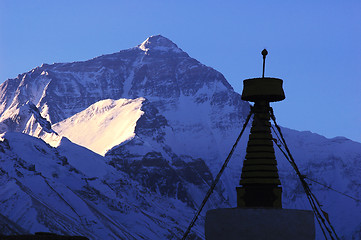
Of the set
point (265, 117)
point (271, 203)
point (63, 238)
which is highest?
point (265, 117)

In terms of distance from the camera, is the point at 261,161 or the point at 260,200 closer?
the point at 260,200

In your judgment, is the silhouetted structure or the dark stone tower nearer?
the silhouetted structure

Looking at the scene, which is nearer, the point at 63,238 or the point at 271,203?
the point at 271,203

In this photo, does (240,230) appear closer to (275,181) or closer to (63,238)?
(275,181)

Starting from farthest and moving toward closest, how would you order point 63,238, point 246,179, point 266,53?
point 63,238, point 266,53, point 246,179

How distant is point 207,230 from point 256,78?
6129 mm

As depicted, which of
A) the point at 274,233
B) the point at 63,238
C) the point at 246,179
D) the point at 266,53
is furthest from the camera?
the point at 63,238

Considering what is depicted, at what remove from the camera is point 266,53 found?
33.3m

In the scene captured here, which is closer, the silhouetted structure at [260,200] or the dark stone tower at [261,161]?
the silhouetted structure at [260,200]

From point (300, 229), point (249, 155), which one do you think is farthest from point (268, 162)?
point (300, 229)

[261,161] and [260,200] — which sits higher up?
[261,161]

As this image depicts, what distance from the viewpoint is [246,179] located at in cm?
3133

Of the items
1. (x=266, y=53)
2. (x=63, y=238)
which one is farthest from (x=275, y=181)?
(x=63, y=238)

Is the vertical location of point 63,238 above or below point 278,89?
below
